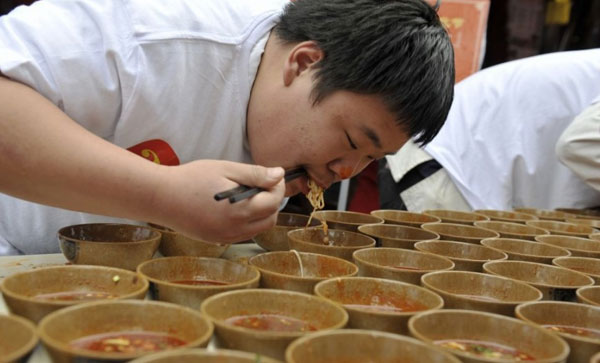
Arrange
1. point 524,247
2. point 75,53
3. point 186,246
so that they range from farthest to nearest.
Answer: point 524,247, point 186,246, point 75,53

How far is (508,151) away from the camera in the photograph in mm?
3293

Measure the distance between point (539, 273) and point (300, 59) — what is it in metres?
0.94

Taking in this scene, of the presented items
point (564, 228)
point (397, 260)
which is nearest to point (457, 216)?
point (564, 228)

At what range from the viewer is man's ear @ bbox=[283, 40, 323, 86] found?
1.73m

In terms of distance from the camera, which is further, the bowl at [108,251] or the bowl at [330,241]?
the bowl at [330,241]

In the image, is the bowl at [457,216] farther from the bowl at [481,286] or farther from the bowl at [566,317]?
the bowl at [566,317]

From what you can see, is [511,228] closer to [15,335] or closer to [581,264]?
[581,264]

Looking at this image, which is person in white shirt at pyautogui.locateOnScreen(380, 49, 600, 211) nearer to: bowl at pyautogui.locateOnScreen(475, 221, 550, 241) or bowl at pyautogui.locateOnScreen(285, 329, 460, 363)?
bowl at pyautogui.locateOnScreen(475, 221, 550, 241)

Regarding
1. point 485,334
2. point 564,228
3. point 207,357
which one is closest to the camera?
point 207,357

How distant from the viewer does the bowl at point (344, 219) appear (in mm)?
2182

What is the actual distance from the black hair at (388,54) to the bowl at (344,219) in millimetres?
532

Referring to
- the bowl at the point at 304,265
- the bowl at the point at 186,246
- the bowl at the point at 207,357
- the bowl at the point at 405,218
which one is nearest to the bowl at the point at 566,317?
the bowl at the point at 304,265

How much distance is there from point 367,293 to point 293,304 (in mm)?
258

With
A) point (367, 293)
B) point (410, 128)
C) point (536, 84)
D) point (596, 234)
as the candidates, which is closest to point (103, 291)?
point (367, 293)
